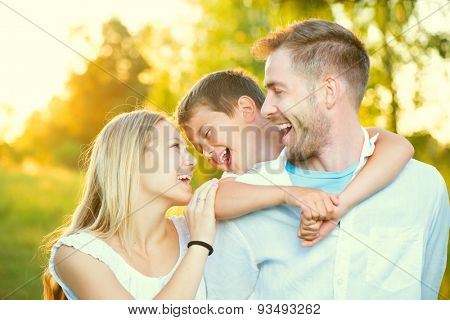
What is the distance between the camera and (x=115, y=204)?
2.22 m

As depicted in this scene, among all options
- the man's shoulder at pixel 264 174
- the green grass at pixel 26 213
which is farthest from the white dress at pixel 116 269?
the green grass at pixel 26 213

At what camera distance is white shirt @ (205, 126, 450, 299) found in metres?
2.02

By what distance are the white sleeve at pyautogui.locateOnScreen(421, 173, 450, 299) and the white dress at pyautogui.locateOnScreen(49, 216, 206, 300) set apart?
0.83 metres

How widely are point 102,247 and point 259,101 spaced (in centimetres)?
97

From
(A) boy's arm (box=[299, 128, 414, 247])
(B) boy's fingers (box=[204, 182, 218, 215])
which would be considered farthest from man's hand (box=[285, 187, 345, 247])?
(B) boy's fingers (box=[204, 182, 218, 215])

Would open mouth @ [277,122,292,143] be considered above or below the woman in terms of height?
above

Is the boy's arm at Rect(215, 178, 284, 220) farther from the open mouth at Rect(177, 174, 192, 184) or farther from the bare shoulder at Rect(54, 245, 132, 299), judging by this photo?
the bare shoulder at Rect(54, 245, 132, 299)

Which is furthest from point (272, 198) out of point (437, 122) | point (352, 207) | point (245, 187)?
point (437, 122)

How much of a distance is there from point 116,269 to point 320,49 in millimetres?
1133

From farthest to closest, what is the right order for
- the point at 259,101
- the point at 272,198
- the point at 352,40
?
the point at 259,101
the point at 352,40
the point at 272,198

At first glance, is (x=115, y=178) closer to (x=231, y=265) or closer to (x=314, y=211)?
(x=231, y=265)

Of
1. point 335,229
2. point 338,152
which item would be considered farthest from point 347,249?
point 338,152

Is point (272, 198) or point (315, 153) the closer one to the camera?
point (272, 198)
